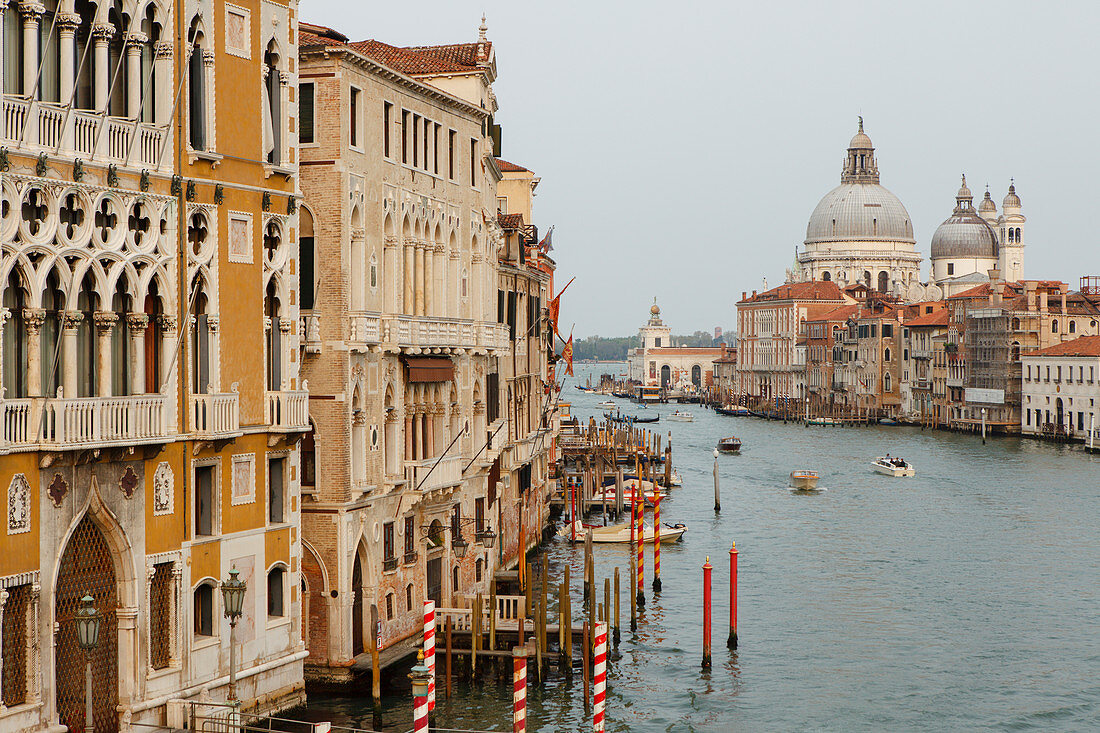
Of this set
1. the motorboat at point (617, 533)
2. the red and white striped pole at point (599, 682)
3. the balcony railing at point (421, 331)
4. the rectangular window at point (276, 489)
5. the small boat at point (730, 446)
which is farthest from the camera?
the small boat at point (730, 446)

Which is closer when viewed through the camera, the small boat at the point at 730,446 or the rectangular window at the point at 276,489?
the rectangular window at the point at 276,489

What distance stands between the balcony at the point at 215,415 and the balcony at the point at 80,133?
241 centimetres

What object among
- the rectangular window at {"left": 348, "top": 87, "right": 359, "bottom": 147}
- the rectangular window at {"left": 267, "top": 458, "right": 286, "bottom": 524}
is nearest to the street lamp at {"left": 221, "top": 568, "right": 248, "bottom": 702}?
the rectangular window at {"left": 267, "top": 458, "right": 286, "bottom": 524}

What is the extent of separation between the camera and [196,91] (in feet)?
48.2

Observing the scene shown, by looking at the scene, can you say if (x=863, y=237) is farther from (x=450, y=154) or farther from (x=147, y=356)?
(x=147, y=356)

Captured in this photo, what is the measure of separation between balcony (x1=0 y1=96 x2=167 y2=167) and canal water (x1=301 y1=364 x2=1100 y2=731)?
669cm

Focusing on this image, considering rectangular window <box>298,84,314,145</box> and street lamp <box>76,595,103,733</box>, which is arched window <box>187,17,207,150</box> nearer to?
rectangular window <box>298,84,314,145</box>

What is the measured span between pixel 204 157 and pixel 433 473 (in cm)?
759

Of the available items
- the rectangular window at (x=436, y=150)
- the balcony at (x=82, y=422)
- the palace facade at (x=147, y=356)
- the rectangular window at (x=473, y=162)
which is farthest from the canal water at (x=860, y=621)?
the rectangular window at (x=473, y=162)

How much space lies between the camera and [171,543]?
14258 millimetres

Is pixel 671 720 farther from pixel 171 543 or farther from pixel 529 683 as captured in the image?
pixel 171 543

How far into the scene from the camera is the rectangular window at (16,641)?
41.1 feet

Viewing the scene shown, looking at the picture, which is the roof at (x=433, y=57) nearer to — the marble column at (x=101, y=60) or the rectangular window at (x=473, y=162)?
the rectangular window at (x=473, y=162)

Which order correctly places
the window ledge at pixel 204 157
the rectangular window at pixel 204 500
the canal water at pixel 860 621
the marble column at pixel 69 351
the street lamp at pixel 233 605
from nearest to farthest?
the marble column at pixel 69 351 < the street lamp at pixel 233 605 < the window ledge at pixel 204 157 < the rectangular window at pixel 204 500 < the canal water at pixel 860 621
